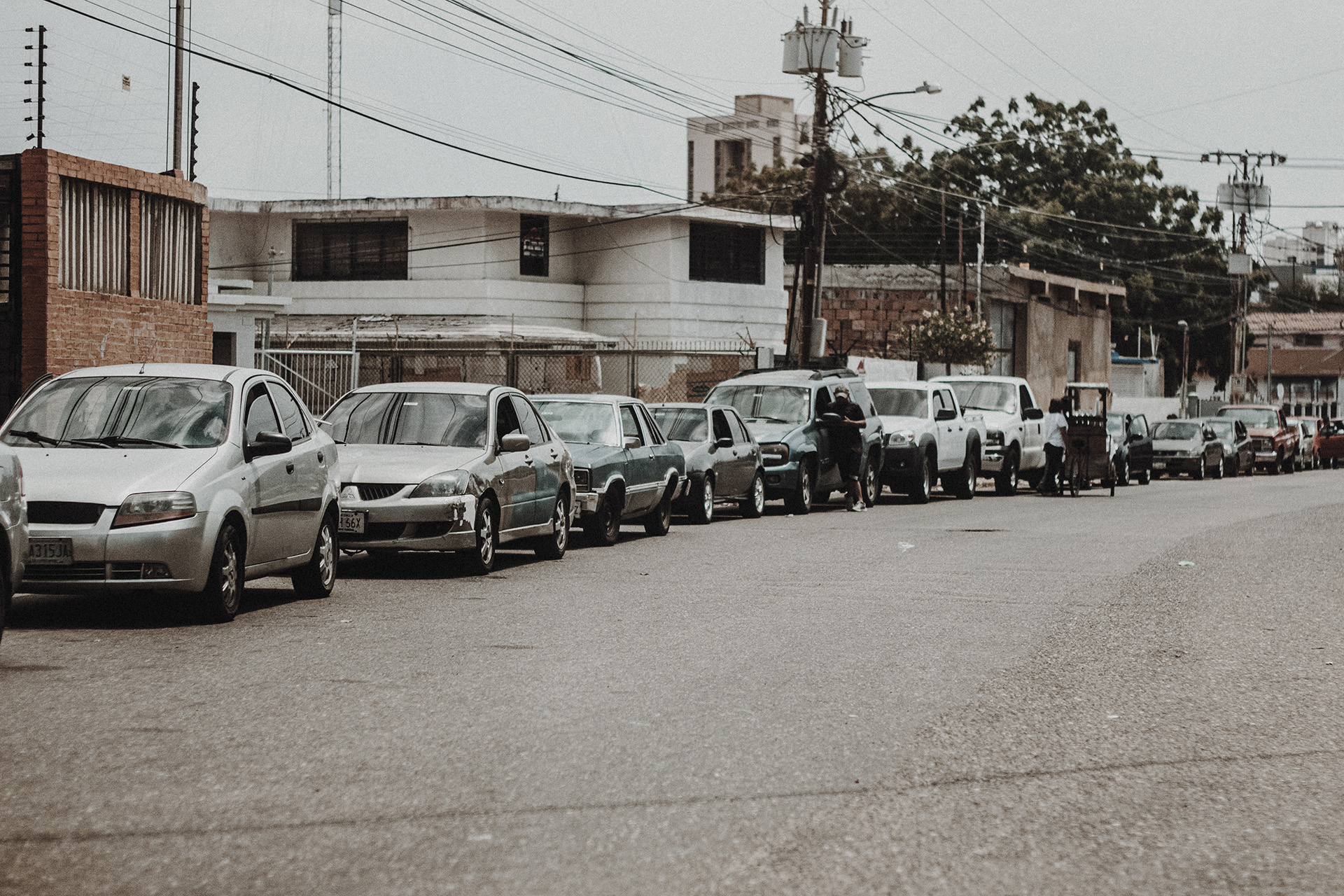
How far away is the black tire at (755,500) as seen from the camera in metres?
22.4

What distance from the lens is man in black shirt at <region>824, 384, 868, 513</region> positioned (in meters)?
23.8

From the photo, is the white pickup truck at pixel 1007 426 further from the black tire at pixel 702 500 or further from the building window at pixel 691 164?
the building window at pixel 691 164

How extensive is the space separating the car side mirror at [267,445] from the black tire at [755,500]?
11778 mm

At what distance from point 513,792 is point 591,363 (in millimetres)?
36007

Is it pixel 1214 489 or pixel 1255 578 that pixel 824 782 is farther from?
pixel 1214 489

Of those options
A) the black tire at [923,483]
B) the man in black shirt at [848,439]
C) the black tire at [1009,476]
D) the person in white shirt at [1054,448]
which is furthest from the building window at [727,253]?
the man in black shirt at [848,439]

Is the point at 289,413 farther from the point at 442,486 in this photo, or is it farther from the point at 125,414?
the point at 442,486

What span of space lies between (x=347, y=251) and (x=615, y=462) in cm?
2843

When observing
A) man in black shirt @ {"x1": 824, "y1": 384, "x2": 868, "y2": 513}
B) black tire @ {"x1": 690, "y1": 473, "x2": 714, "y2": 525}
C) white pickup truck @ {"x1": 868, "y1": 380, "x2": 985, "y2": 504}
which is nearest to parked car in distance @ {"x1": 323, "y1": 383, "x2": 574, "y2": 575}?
black tire @ {"x1": 690, "y1": 473, "x2": 714, "y2": 525}

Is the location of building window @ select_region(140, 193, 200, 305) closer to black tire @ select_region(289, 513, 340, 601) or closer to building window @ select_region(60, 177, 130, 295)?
building window @ select_region(60, 177, 130, 295)

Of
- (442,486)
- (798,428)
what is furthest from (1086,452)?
(442,486)

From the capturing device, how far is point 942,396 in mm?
28047

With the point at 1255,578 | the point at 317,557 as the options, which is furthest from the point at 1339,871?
the point at 1255,578

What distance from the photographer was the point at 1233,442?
45.2 m
